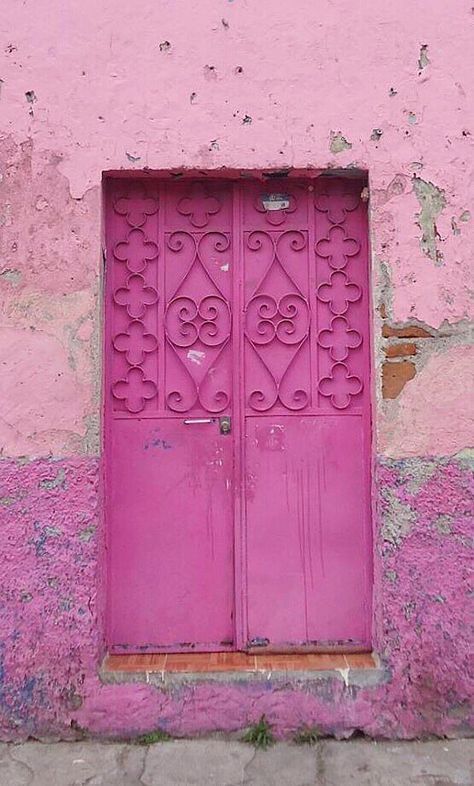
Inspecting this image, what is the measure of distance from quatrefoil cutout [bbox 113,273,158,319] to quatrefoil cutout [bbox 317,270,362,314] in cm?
77

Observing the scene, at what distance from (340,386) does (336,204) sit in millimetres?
851

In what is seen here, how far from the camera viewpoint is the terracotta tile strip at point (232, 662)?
9.94ft

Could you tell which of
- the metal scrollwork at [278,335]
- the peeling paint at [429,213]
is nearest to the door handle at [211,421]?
the metal scrollwork at [278,335]

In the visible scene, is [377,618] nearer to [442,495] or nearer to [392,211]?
[442,495]

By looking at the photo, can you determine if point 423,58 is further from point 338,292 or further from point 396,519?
point 396,519

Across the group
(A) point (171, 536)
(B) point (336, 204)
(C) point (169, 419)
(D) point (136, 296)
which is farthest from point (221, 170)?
(A) point (171, 536)

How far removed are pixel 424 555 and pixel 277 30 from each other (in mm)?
2389

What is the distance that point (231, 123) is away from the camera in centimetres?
311

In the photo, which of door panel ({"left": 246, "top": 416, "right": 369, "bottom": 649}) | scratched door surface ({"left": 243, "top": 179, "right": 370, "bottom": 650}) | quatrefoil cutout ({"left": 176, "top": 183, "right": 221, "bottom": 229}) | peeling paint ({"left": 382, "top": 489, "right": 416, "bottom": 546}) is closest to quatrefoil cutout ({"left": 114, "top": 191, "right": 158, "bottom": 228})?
quatrefoil cutout ({"left": 176, "top": 183, "right": 221, "bottom": 229})

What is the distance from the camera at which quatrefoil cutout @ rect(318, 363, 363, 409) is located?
3219 mm

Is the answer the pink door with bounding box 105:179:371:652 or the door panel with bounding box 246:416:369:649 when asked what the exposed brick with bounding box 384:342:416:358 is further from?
the door panel with bounding box 246:416:369:649

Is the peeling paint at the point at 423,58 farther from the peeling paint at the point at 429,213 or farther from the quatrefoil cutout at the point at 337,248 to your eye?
the quatrefoil cutout at the point at 337,248

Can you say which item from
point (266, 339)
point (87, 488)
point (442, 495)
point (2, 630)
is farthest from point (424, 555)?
point (2, 630)

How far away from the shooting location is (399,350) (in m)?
3.07
